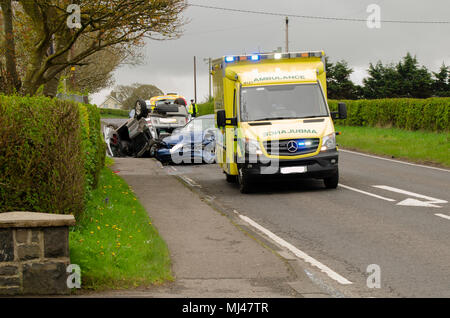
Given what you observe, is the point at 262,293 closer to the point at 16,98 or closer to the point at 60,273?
the point at 60,273

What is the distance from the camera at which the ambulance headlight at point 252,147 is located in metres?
14.8

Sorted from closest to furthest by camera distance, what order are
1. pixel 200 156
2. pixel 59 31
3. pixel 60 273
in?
pixel 60 273 < pixel 59 31 < pixel 200 156

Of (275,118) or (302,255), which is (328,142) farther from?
(302,255)

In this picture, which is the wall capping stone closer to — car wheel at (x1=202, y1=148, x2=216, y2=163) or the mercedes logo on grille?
the mercedes logo on grille

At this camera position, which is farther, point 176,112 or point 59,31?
point 176,112

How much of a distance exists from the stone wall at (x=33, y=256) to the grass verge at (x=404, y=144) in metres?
16.1

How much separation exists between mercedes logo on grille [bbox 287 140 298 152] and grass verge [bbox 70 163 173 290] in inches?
168

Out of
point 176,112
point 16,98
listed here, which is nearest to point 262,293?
point 16,98

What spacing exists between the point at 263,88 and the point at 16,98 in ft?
26.6

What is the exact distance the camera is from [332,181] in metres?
15.4

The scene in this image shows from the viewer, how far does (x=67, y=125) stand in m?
8.48

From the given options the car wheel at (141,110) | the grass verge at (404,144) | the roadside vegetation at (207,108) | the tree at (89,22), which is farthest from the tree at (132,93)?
the tree at (89,22)

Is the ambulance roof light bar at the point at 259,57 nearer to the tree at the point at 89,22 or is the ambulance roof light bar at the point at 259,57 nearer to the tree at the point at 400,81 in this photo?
the tree at the point at 89,22
